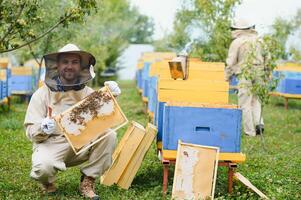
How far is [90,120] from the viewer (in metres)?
4.61

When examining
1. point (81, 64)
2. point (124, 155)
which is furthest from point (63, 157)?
point (81, 64)

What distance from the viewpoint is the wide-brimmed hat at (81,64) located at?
184 inches

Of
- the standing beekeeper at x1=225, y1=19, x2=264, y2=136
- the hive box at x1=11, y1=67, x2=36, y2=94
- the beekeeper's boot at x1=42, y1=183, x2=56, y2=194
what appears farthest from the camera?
the hive box at x1=11, y1=67, x2=36, y2=94

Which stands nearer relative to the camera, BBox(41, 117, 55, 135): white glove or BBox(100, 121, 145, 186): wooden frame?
BBox(41, 117, 55, 135): white glove

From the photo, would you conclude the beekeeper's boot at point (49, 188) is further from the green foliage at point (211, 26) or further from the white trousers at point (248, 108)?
the green foliage at point (211, 26)

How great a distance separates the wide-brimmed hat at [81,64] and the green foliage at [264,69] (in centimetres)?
340

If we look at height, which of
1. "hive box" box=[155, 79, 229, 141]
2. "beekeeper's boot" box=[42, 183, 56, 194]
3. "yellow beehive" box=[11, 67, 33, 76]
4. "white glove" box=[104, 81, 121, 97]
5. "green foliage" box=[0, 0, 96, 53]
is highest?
"green foliage" box=[0, 0, 96, 53]

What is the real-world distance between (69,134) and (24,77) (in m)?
9.86

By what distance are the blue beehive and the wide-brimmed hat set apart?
729mm

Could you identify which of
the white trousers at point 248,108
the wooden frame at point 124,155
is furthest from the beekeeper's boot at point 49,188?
the white trousers at point 248,108

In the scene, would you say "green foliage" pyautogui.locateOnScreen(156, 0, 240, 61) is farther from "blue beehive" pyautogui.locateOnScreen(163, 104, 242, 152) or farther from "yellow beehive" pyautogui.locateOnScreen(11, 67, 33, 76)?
"blue beehive" pyautogui.locateOnScreen(163, 104, 242, 152)

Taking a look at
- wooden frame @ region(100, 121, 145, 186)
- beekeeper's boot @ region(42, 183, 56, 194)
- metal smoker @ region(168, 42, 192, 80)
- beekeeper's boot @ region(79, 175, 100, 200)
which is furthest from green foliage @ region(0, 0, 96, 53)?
beekeeper's boot @ region(79, 175, 100, 200)

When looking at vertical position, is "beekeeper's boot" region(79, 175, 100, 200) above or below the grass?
above

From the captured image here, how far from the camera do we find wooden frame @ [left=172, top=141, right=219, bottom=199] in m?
4.61
